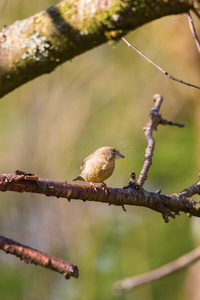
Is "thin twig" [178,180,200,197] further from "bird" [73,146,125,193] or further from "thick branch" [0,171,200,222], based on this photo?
"bird" [73,146,125,193]

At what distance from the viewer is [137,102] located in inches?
282

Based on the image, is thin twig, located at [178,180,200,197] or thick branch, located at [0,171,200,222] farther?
thin twig, located at [178,180,200,197]

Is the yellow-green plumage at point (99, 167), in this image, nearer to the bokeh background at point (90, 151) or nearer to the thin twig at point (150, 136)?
the thin twig at point (150, 136)

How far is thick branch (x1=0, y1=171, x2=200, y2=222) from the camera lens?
193 cm

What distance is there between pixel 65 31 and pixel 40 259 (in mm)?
1161

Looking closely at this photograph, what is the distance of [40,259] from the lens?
1.55 metres

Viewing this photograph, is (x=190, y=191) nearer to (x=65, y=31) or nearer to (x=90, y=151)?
(x=65, y=31)

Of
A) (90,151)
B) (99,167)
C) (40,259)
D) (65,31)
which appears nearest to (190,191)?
(99,167)

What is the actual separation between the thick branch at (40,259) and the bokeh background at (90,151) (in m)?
5.08

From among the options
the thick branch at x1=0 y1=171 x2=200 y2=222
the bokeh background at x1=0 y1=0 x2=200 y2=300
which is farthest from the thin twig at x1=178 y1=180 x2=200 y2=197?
the bokeh background at x1=0 y1=0 x2=200 y2=300

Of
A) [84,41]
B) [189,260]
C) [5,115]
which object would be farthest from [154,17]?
[5,115]

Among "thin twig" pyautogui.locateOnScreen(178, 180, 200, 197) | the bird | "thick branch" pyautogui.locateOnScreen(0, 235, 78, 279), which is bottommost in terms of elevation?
"thick branch" pyautogui.locateOnScreen(0, 235, 78, 279)

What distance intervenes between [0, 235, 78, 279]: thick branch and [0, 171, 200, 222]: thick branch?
37cm

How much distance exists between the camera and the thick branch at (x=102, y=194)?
1934 millimetres
